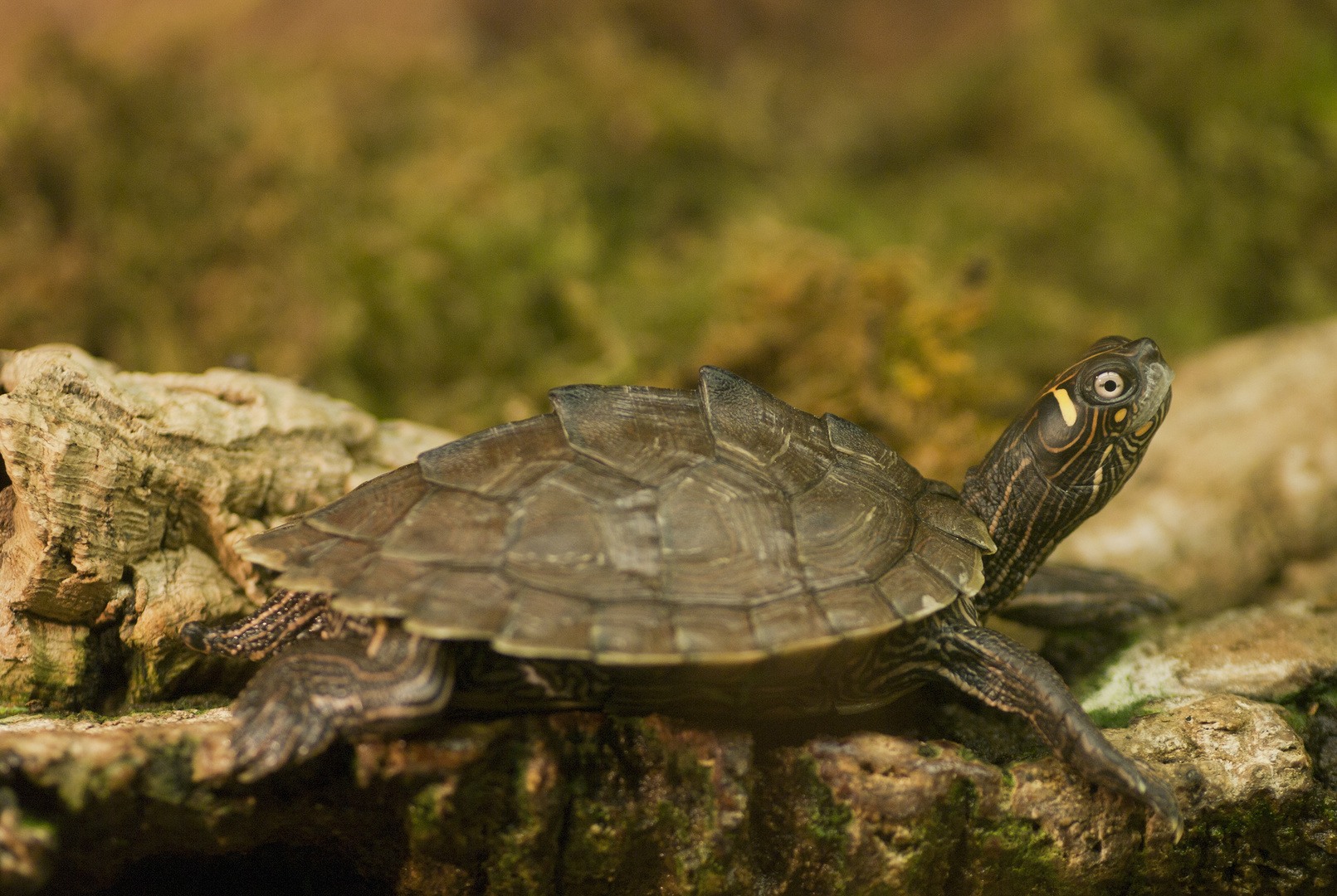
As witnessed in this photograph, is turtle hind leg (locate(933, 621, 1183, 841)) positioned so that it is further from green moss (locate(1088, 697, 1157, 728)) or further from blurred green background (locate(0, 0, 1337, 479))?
blurred green background (locate(0, 0, 1337, 479))

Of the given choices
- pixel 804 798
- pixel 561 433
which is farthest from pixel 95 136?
pixel 804 798

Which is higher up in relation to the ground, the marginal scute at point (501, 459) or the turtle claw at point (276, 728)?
the marginal scute at point (501, 459)

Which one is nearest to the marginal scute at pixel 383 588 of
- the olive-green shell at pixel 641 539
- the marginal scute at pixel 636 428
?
the olive-green shell at pixel 641 539

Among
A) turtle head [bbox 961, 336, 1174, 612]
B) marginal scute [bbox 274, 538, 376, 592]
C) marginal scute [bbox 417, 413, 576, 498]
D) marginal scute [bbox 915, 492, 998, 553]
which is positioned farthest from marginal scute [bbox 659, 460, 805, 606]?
turtle head [bbox 961, 336, 1174, 612]

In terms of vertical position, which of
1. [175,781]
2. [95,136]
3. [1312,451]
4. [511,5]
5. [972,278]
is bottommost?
[175,781]

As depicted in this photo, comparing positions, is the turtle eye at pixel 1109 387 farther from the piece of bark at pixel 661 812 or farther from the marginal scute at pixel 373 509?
the marginal scute at pixel 373 509

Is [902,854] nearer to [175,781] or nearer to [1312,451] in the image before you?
[175,781]
